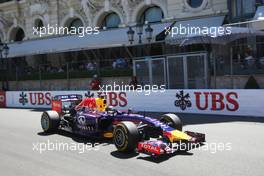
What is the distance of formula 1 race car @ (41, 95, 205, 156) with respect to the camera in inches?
334

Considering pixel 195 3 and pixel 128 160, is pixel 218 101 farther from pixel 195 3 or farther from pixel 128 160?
pixel 195 3

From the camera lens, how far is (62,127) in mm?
11586

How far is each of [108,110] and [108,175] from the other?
3336 mm

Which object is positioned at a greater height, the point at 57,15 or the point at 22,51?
the point at 57,15

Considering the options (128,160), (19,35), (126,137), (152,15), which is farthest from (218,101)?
(19,35)

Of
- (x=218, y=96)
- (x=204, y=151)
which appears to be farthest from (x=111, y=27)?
(x=204, y=151)

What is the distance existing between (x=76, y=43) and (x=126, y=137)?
865 inches

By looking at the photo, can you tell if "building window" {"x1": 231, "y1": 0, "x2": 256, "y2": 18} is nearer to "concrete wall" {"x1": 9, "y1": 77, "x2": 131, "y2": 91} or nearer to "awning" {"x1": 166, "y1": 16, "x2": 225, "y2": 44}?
"awning" {"x1": 166, "y1": 16, "x2": 225, "y2": 44}

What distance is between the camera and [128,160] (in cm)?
817

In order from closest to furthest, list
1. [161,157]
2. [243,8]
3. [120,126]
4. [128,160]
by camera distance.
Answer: [128,160], [161,157], [120,126], [243,8]

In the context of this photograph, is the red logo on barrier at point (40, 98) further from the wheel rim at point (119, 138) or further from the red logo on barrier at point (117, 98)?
the wheel rim at point (119, 138)

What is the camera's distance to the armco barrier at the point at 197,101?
1488cm

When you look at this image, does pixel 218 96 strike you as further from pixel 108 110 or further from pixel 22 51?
pixel 22 51

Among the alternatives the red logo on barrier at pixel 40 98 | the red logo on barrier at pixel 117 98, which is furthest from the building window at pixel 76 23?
the red logo on barrier at pixel 117 98
